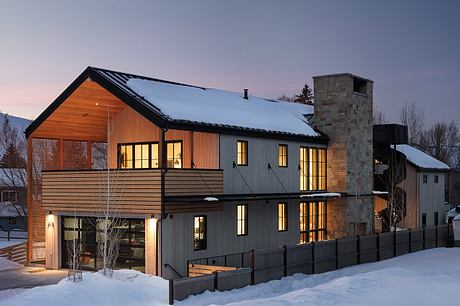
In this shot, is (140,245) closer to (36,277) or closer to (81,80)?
(36,277)

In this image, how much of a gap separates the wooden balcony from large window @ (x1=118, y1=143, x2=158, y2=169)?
9.73 ft

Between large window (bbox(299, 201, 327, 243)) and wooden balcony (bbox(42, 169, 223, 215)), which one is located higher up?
wooden balcony (bbox(42, 169, 223, 215))

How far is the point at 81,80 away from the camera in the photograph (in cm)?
2420

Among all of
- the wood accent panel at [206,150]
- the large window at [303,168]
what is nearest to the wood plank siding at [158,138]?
the wood accent panel at [206,150]

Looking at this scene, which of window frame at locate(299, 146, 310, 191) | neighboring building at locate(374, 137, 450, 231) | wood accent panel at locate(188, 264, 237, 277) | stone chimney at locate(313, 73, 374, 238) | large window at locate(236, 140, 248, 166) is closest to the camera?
wood accent panel at locate(188, 264, 237, 277)

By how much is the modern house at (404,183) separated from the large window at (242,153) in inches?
432

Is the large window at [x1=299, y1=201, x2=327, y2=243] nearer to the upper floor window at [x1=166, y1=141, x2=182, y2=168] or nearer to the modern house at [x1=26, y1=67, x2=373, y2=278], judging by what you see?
the modern house at [x1=26, y1=67, x2=373, y2=278]

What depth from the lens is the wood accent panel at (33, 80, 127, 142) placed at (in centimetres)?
2502

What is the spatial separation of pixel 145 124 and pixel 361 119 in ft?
40.9

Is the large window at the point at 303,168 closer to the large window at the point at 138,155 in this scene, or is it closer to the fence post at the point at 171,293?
the large window at the point at 138,155

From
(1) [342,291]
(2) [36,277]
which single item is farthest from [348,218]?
(2) [36,277]

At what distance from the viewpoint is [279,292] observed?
20469 millimetres

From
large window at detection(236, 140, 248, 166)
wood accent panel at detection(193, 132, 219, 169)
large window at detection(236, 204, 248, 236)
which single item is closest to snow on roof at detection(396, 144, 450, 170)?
large window at detection(236, 140, 248, 166)

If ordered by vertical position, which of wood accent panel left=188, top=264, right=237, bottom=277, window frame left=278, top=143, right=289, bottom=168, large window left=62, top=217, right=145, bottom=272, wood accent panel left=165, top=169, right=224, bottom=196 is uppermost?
window frame left=278, top=143, right=289, bottom=168
